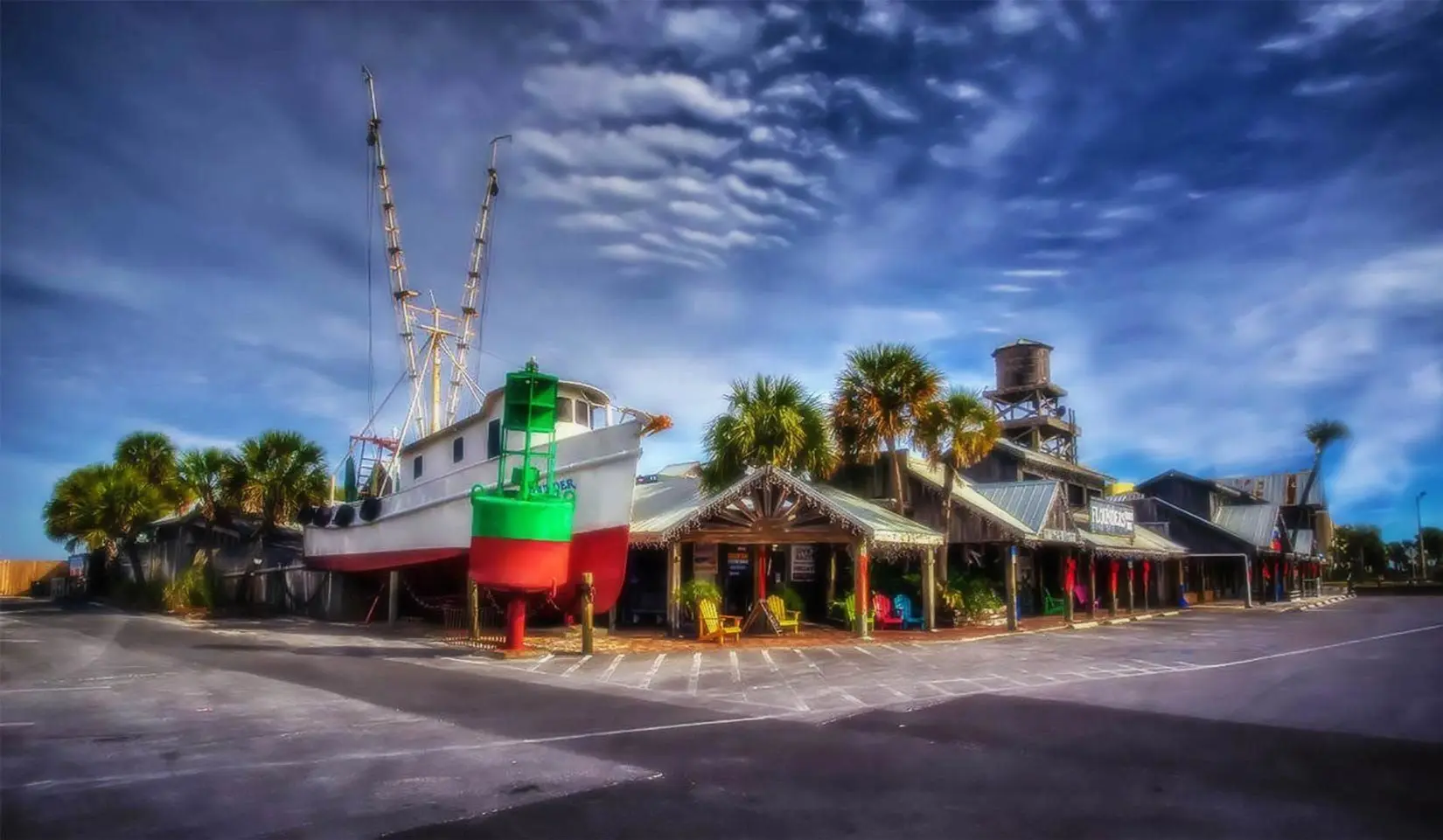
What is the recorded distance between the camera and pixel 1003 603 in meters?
27.9

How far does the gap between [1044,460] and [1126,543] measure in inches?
220

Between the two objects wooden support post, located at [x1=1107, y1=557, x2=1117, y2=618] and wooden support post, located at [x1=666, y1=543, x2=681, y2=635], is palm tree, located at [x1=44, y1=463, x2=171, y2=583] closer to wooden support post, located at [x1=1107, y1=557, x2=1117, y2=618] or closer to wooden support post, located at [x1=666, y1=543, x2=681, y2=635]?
wooden support post, located at [x1=666, y1=543, x2=681, y2=635]

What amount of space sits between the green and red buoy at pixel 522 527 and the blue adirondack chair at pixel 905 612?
9731 millimetres

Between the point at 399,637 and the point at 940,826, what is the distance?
753 inches

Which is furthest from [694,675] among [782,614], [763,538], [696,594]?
[782,614]

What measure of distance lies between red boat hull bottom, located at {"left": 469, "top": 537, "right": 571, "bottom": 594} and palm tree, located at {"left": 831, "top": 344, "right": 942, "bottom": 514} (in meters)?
10.9

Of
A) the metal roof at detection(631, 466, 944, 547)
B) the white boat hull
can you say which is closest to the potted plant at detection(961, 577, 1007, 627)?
the metal roof at detection(631, 466, 944, 547)

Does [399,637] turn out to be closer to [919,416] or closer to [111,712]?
[111,712]

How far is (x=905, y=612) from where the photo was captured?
24.7 m

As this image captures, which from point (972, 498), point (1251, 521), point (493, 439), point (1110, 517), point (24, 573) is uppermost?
point (493, 439)

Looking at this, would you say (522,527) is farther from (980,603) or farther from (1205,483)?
(1205,483)

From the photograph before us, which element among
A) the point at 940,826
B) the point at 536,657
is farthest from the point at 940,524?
the point at 940,826

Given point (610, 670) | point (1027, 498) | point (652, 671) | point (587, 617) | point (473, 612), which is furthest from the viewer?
point (1027, 498)

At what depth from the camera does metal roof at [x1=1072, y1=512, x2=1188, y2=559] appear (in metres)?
29.9
